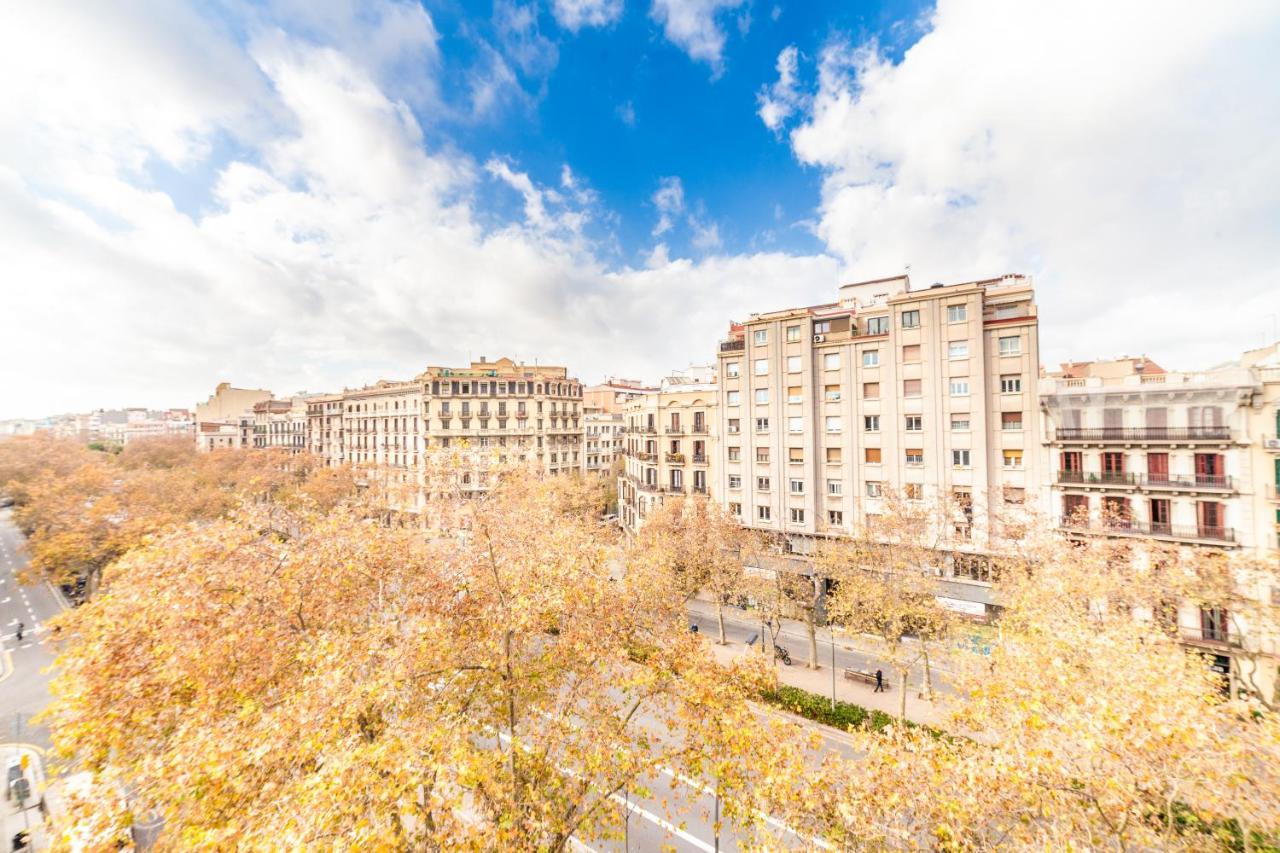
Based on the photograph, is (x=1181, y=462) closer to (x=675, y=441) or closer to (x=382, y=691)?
(x=675, y=441)

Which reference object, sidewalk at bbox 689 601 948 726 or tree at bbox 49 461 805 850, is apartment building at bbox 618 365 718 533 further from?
tree at bbox 49 461 805 850

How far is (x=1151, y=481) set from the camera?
28812mm

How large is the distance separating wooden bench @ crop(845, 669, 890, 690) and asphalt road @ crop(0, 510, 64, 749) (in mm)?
32919

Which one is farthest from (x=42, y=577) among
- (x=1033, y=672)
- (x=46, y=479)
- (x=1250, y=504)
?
(x=1250, y=504)

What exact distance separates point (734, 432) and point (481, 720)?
34.4m

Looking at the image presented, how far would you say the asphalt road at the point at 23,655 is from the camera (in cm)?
2352

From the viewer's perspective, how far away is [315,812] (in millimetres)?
7004

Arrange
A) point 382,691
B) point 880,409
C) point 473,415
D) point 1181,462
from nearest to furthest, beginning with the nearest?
point 382,691
point 1181,462
point 880,409
point 473,415

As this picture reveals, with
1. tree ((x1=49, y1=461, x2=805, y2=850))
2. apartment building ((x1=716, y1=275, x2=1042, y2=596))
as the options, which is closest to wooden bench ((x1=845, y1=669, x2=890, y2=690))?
apartment building ((x1=716, y1=275, x2=1042, y2=596))

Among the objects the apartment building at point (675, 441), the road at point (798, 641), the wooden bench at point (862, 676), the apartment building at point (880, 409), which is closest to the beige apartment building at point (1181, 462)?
the apartment building at point (880, 409)

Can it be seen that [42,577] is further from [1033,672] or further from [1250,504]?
[1250,504]

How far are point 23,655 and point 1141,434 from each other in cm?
7137

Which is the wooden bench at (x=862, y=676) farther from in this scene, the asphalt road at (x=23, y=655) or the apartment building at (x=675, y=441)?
the asphalt road at (x=23, y=655)

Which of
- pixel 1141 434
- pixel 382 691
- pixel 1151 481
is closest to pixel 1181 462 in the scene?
pixel 1151 481
